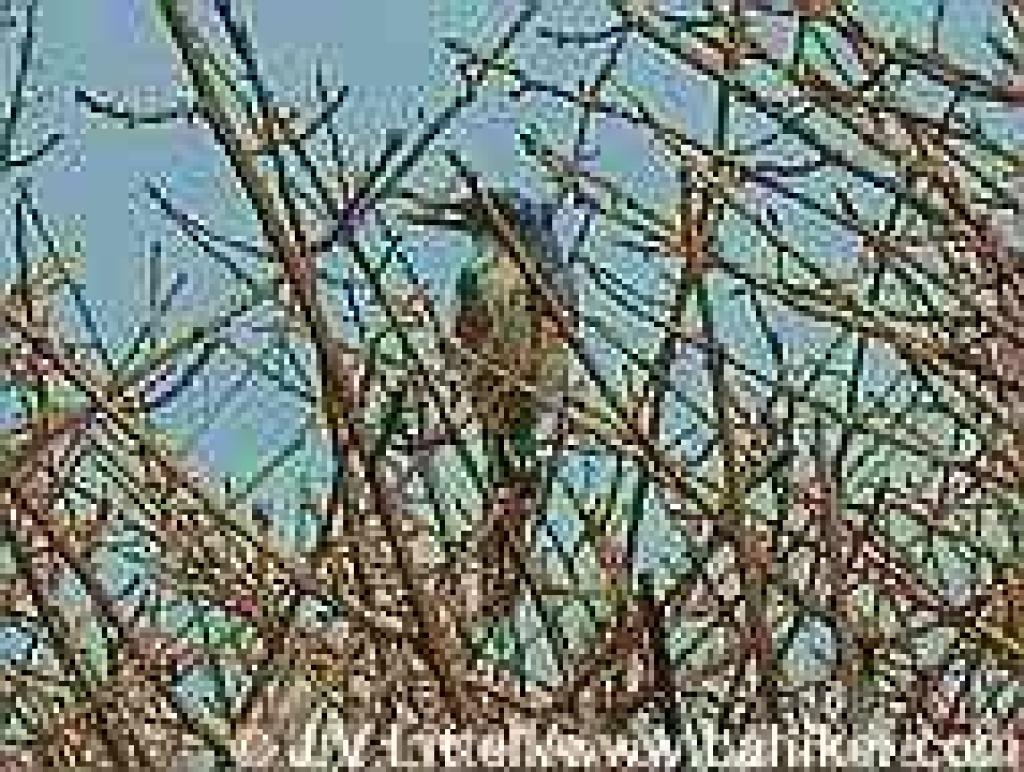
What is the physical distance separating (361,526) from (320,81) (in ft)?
1.20

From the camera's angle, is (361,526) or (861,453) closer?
(361,526)

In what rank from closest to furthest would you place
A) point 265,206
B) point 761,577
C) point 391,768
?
point 265,206 → point 391,768 → point 761,577

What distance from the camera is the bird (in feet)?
6.07

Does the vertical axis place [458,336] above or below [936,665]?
above

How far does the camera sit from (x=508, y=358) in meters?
1.96

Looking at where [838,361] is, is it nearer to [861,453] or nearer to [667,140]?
[861,453]

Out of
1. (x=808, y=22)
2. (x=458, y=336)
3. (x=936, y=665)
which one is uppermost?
(x=808, y=22)

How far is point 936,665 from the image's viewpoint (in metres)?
1.87

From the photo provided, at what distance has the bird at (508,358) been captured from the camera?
185 cm

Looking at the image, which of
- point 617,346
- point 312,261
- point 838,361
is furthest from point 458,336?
point 312,261

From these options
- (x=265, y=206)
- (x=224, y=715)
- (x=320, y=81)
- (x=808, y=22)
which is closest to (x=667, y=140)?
(x=808, y=22)

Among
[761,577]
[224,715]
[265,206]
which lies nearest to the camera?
[265,206]

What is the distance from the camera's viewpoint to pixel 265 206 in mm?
1519

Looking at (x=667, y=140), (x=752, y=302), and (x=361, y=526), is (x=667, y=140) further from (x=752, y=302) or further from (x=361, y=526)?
(x=361, y=526)
